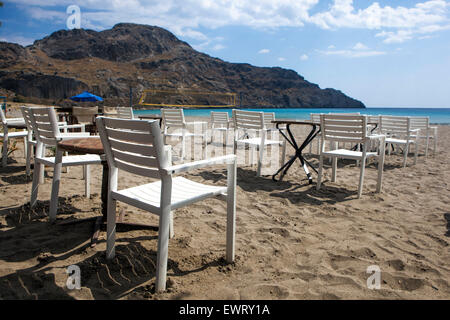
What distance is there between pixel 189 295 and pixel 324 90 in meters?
116

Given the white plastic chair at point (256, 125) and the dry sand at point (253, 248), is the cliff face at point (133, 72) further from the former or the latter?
the dry sand at point (253, 248)

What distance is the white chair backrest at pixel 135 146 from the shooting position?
154cm

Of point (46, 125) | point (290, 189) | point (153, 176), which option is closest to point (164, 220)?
point (153, 176)

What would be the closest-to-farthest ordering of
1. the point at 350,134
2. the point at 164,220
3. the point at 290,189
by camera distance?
the point at 164,220
the point at 350,134
the point at 290,189

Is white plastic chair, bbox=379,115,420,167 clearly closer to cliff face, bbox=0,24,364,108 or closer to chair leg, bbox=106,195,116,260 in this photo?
chair leg, bbox=106,195,116,260

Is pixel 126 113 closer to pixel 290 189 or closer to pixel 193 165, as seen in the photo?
pixel 290 189

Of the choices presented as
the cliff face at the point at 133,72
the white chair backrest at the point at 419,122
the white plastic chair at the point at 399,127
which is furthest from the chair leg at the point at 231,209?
the cliff face at the point at 133,72

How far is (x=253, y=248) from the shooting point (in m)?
2.27

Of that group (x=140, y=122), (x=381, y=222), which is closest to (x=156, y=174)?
(x=140, y=122)

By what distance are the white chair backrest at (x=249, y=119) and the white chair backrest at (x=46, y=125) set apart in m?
2.67

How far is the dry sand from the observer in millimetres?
1742

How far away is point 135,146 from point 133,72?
8660 centimetres

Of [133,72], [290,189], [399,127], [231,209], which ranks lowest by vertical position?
[290,189]
